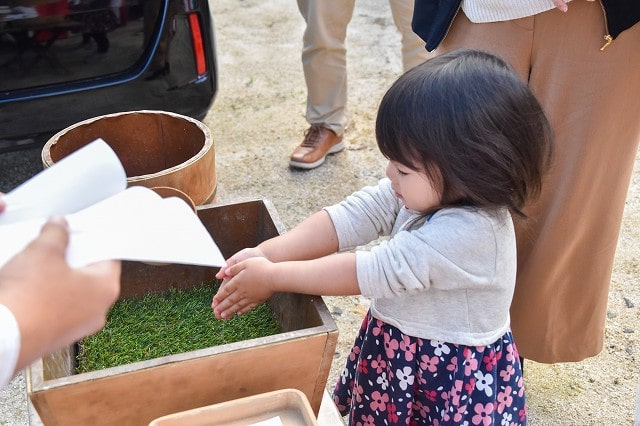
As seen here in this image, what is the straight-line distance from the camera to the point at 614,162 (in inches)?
70.9

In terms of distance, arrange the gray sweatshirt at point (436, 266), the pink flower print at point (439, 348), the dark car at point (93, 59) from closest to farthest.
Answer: the gray sweatshirt at point (436, 266), the pink flower print at point (439, 348), the dark car at point (93, 59)

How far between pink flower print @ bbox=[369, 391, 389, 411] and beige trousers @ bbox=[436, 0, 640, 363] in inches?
24.7

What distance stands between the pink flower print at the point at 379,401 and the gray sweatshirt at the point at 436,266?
0.20 m

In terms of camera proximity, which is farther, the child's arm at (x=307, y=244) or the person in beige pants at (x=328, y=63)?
the person in beige pants at (x=328, y=63)

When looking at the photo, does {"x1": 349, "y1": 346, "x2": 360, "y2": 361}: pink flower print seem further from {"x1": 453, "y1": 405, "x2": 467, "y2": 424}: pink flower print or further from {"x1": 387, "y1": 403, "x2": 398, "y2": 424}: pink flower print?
A: {"x1": 453, "y1": 405, "x2": 467, "y2": 424}: pink flower print

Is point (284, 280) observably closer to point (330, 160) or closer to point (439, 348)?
point (439, 348)

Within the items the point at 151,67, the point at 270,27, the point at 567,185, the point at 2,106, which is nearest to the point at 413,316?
the point at 567,185

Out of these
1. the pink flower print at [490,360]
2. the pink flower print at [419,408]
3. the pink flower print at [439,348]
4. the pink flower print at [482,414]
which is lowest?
the pink flower print at [419,408]

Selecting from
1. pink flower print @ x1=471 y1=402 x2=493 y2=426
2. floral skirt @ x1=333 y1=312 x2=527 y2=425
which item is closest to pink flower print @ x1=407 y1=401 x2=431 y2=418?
floral skirt @ x1=333 y1=312 x2=527 y2=425

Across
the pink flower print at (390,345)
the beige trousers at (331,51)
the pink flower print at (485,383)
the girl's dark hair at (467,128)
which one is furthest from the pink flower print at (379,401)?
the beige trousers at (331,51)

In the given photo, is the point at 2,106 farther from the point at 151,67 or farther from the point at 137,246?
the point at 137,246

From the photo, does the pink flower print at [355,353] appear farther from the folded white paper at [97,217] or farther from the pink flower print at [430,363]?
the folded white paper at [97,217]

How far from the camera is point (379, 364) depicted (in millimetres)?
1575

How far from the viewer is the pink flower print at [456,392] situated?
1475mm
